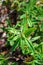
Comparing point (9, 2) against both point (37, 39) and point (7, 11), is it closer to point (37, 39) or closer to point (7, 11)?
point (7, 11)

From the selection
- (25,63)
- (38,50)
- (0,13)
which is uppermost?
(0,13)

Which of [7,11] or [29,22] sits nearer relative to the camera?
[29,22]

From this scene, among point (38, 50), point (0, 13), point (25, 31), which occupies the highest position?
point (0, 13)

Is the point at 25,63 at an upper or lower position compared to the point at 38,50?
lower

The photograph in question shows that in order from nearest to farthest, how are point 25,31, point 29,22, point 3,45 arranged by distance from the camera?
point 25,31, point 29,22, point 3,45

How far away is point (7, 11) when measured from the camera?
257cm

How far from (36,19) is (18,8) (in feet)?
1.80

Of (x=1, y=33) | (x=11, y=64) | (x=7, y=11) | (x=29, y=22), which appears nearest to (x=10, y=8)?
(x=7, y=11)

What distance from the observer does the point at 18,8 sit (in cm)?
248

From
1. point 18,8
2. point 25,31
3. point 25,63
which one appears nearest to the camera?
point 25,31

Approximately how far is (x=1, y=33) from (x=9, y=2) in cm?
48

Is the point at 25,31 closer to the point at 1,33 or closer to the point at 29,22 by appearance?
the point at 29,22

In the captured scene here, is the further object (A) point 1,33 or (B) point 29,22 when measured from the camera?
(A) point 1,33

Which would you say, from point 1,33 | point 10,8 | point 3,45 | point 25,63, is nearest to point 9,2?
point 10,8
